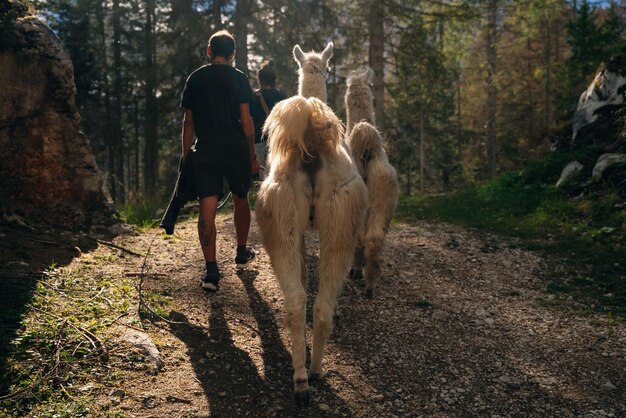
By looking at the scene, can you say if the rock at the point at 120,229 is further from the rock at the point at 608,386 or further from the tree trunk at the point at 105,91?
the tree trunk at the point at 105,91

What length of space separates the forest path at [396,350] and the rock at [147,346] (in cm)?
6

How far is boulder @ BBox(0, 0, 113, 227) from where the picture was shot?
5262mm

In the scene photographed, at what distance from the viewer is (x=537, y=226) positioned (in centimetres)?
742

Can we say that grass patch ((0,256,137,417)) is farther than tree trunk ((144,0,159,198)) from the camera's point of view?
No

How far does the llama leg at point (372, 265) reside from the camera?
15.0 ft

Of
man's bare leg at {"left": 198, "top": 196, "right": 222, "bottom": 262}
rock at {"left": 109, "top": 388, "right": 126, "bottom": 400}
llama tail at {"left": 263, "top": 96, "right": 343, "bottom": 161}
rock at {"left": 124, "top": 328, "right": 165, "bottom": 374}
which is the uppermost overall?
llama tail at {"left": 263, "top": 96, "right": 343, "bottom": 161}

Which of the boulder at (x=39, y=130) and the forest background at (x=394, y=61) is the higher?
the forest background at (x=394, y=61)

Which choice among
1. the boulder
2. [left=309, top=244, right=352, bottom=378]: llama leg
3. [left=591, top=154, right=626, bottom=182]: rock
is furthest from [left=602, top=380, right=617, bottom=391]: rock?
the boulder

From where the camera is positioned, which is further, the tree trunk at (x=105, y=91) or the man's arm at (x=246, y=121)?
the tree trunk at (x=105, y=91)

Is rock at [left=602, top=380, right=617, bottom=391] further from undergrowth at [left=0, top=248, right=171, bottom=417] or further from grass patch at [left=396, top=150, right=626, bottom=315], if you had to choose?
undergrowth at [left=0, top=248, right=171, bottom=417]

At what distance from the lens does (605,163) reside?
755 cm

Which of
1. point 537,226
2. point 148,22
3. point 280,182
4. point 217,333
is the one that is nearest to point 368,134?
point 280,182

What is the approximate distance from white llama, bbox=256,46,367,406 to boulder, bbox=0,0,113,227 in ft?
12.1

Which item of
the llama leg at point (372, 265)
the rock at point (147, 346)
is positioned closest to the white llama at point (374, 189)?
the llama leg at point (372, 265)
